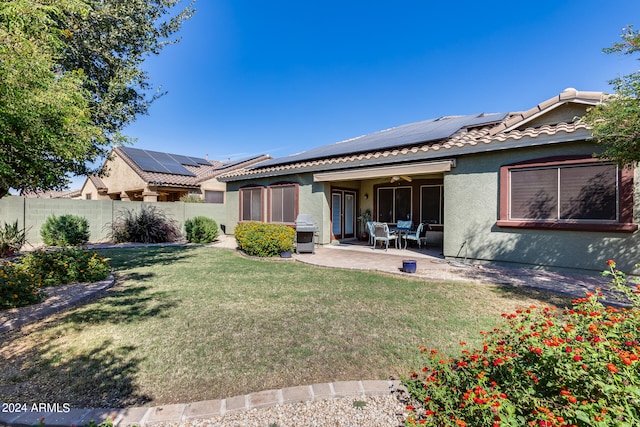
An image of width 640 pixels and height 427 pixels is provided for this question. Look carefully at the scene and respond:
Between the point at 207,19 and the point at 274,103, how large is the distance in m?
8.47

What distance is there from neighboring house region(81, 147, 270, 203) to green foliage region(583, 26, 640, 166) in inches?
810

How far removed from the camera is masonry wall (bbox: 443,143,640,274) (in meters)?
6.75

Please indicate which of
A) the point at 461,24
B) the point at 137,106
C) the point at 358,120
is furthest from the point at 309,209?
the point at 358,120

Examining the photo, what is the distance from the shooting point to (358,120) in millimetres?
21688

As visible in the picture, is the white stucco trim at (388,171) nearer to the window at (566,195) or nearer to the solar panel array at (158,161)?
the window at (566,195)

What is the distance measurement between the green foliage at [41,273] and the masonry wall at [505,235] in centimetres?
960

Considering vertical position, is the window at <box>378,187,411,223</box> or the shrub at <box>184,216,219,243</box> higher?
the window at <box>378,187,411,223</box>

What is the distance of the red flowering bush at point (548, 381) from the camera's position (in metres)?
1.74

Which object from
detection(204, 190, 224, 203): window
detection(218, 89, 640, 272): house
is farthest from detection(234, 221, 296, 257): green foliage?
detection(204, 190, 224, 203): window

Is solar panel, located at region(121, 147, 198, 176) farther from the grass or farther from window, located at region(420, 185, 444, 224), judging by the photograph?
window, located at region(420, 185, 444, 224)

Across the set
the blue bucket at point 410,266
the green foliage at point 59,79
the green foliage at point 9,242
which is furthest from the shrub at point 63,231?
the blue bucket at point 410,266

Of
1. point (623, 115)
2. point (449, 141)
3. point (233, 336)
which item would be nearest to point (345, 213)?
point (449, 141)

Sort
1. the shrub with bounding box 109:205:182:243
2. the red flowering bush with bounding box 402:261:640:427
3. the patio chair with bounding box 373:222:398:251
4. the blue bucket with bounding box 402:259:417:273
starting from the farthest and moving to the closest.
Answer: the shrub with bounding box 109:205:182:243
the patio chair with bounding box 373:222:398:251
the blue bucket with bounding box 402:259:417:273
the red flowering bush with bounding box 402:261:640:427

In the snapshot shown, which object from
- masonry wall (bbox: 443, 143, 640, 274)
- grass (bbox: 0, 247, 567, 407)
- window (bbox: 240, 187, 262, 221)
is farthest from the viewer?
window (bbox: 240, 187, 262, 221)
